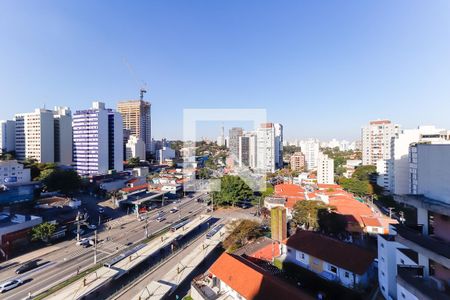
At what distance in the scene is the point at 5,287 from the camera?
8758 millimetres

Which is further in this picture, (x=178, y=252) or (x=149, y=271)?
(x=178, y=252)

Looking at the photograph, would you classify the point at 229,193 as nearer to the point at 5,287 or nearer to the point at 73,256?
the point at 73,256

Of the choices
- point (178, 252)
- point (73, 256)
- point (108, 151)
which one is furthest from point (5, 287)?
point (108, 151)

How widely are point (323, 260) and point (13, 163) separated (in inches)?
1068

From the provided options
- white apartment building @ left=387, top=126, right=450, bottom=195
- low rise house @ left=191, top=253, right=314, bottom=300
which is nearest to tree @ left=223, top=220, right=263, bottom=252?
low rise house @ left=191, top=253, right=314, bottom=300

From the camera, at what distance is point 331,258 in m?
8.99

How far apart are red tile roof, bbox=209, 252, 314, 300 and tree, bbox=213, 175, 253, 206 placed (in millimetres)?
10995

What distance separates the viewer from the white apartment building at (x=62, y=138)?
107 feet

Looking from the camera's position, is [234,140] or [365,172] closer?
[365,172]

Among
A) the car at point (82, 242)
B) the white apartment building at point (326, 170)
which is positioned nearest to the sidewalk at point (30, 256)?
the car at point (82, 242)

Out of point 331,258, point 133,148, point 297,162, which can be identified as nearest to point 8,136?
point 133,148

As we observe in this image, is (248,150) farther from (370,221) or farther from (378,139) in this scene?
(370,221)

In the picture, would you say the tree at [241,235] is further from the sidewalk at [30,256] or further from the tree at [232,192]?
the sidewalk at [30,256]

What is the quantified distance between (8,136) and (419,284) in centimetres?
4706
